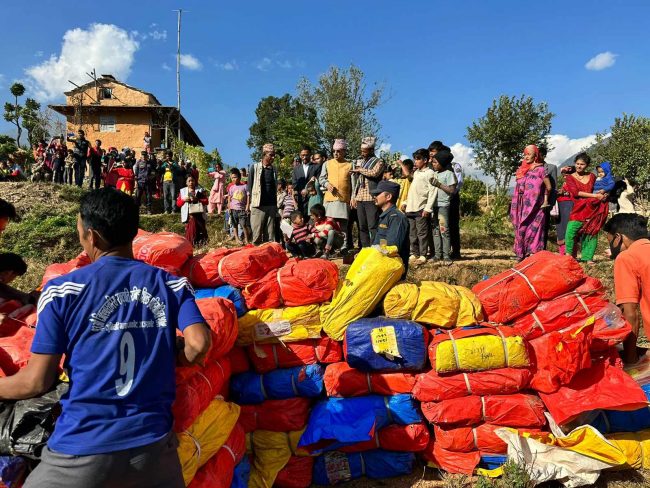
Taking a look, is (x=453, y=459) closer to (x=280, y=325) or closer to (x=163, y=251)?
(x=280, y=325)

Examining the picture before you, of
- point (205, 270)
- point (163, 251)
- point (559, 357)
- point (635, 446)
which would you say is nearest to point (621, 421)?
point (635, 446)

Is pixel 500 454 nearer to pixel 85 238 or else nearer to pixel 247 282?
pixel 247 282

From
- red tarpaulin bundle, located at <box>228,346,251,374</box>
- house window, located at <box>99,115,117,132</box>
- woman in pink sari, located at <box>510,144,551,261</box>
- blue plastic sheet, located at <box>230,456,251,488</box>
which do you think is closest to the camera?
blue plastic sheet, located at <box>230,456,251,488</box>

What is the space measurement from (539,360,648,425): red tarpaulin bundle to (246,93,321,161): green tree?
18.0 m

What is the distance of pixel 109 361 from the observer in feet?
5.61

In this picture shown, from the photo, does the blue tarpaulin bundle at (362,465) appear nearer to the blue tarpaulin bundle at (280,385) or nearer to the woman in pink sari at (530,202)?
the blue tarpaulin bundle at (280,385)

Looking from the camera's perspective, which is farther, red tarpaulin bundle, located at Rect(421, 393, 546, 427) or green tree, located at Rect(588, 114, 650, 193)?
green tree, located at Rect(588, 114, 650, 193)

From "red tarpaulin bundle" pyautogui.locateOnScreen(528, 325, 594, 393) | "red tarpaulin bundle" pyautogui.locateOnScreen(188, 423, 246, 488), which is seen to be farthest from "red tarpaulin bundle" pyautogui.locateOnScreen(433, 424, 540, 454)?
"red tarpaulin bundle" pyautogui.locateOnScreen(188, 423, 246, 488)

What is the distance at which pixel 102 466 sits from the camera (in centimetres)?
164

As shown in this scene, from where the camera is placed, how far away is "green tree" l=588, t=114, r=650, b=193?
21.4 meters

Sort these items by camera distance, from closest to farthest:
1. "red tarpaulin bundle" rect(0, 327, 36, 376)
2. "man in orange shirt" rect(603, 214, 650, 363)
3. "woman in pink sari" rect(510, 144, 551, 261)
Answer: "red tarpaulin bundle" rect(0, 327, 36, 376), "man in orange shirt" rect(603, 214, 650, 363), "woman in pink sari" rect(510, 144, 551, 261)

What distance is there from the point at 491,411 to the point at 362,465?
39.9 inches

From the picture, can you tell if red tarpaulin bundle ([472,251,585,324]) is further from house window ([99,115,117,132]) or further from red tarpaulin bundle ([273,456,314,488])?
house window ([99,115,117,132])

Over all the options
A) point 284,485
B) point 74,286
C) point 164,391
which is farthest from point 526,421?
point 74,286
